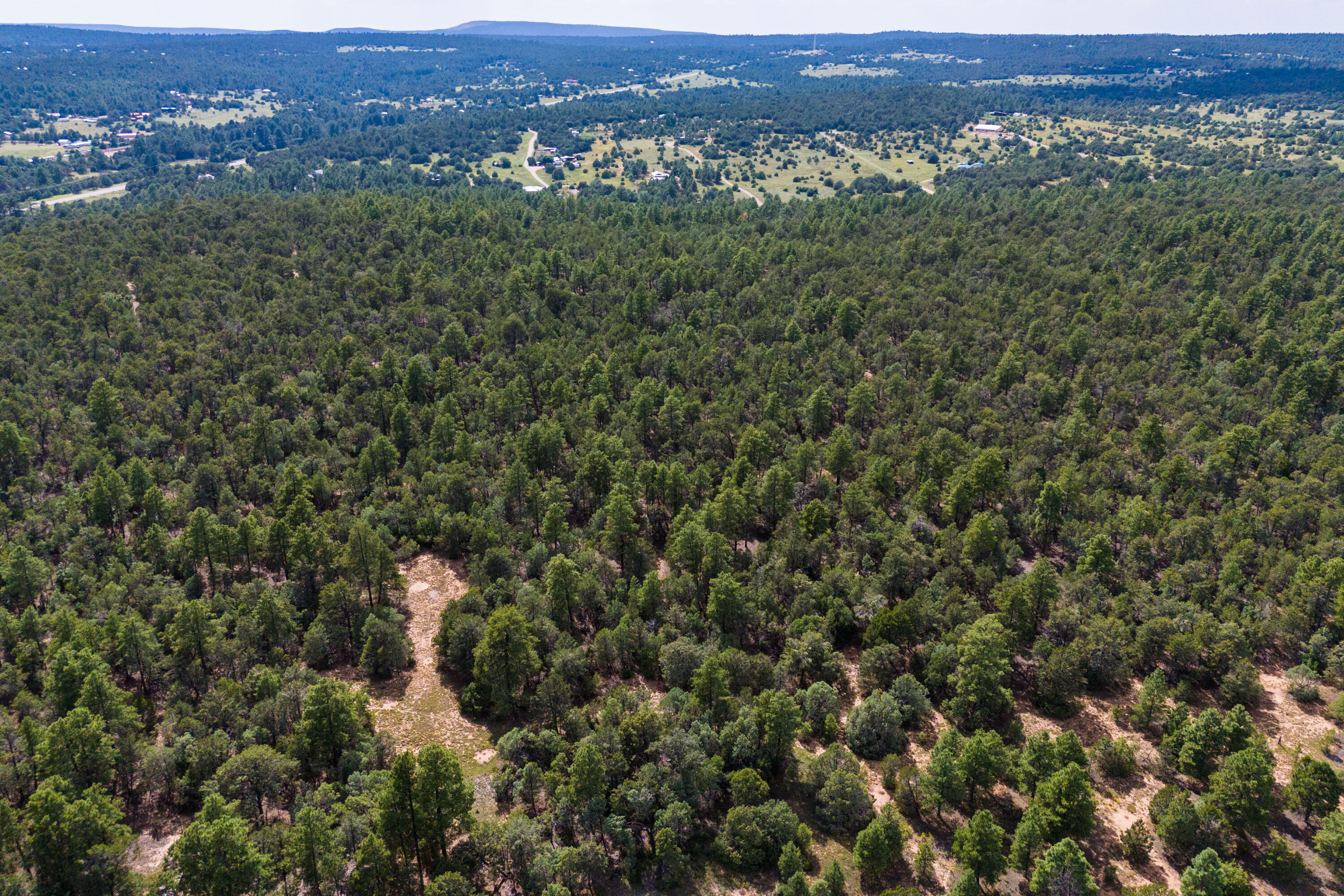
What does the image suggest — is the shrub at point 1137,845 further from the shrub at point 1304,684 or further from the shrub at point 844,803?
the shrub at point 1304,684

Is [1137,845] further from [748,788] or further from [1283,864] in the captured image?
[748,788]

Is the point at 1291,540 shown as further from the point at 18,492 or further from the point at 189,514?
the point at 18,492

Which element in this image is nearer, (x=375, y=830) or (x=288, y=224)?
(x=375, y=830)

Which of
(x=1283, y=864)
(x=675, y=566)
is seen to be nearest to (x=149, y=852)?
(x=675, y=566)

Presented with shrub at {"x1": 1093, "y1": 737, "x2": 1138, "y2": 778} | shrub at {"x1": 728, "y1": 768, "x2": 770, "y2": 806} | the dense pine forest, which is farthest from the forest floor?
shrub at {"x1": 1093, "y1": 737, "x2": 1138, "y2": 778}

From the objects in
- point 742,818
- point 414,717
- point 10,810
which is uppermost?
point 10,810

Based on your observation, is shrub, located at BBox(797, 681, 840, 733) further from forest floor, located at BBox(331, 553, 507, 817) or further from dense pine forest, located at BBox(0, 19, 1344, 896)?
forest floor, located at BBox(331, 553, 507, 817)

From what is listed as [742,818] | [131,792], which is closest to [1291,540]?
[742,818]
